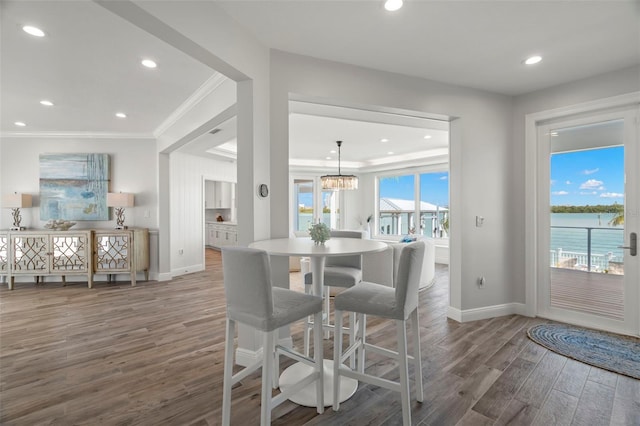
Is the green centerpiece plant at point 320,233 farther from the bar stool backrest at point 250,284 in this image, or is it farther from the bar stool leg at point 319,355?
the bar stool backrest at point 250,284

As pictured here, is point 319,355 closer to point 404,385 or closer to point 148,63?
point 404,385

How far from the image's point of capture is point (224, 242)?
9648 mm

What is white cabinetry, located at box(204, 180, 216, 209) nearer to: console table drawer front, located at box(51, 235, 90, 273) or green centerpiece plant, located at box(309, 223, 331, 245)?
console table drawer front, located at box(51, 235, 90, 273)

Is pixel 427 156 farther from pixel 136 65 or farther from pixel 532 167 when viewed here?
pixel 136 65

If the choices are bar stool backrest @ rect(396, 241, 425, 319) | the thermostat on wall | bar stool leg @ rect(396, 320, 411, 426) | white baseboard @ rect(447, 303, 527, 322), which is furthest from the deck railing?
the thermostat on wall

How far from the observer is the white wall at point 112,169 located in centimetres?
545

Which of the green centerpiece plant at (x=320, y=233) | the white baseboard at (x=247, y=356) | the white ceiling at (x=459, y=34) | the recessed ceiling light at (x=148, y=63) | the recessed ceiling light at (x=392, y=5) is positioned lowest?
the white baseboard at (x=247, y=356)

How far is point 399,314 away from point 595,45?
9.36ft

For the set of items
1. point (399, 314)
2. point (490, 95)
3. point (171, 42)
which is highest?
point (490, 95)

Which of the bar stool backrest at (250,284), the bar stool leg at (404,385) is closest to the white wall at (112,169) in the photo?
the bar stool backrest at (250,284)

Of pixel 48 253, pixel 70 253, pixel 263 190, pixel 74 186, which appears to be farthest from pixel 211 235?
pixel 263 190

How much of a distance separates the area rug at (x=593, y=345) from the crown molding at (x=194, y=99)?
4.15m

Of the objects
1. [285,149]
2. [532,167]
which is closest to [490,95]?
[532,167]

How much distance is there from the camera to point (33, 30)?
7.74 ft
